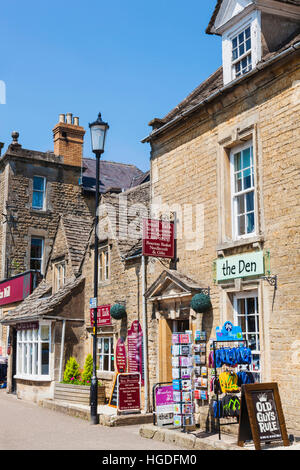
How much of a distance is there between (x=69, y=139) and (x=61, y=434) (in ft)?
67.9

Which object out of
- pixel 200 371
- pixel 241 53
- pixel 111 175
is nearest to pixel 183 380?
pixel 200 371

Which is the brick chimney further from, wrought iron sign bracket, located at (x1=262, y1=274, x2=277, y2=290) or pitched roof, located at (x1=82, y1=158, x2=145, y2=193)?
wrought iron sign bracket, located at (x1=262, y1=274, x2=277, y2=290)

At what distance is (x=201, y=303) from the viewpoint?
11828mm

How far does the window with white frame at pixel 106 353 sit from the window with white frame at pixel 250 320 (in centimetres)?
654

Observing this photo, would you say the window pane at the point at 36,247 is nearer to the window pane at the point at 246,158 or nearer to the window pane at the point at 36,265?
the window pane at the point at 36,265

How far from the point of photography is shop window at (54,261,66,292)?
2089cm

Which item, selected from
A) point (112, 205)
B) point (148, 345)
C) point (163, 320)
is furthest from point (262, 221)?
point (112, 205)

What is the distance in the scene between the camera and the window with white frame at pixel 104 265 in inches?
694

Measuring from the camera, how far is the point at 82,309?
18828 millimetres

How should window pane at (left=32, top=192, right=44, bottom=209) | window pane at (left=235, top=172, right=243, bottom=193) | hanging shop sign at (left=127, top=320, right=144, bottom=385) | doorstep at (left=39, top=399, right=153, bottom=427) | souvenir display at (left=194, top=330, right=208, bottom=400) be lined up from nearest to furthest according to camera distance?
souvenir display at (left=194, top=330, right=208, bottom=400) < window pane at (left=235, top=172, right=243, bottom=193) < doorstep at (left=39, top=399, right=153, bottom=427) < hanging shop sign at (left=127, top=320, right=144, bottom=385) < window pane at (left=32, top=192, right=44, bottom=209)

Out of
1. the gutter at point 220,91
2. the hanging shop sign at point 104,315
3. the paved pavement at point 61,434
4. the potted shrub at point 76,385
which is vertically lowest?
the paved pavement at point 61,434

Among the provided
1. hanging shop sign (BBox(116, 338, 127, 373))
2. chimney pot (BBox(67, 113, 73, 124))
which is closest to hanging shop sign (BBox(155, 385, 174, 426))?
hanging shop sign (BBox(116, 338, 127, 373))

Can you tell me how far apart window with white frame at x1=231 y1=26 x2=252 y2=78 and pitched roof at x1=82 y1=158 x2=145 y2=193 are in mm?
17835

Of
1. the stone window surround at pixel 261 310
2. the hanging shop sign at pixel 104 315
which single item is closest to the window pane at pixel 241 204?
the stone window surround at pixel 261 310
